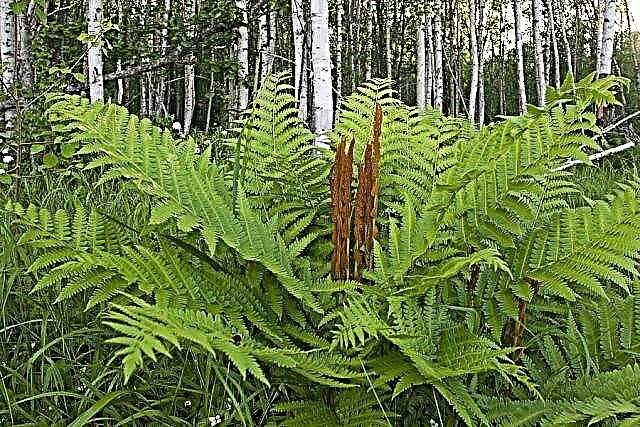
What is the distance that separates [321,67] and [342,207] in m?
2.86

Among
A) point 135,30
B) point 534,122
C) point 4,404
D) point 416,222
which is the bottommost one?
point 4,404

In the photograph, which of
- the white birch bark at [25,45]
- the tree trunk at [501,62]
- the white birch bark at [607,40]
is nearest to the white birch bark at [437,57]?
the tree trunk at [501,62]

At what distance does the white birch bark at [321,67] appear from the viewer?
414cm

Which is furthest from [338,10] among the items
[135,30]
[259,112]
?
[259,112]

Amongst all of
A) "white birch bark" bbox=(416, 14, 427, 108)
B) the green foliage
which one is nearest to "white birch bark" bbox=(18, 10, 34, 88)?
the green foliage

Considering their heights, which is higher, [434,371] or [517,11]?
[517,11]

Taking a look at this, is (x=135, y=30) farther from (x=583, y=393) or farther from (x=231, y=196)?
(x=583, y=393)

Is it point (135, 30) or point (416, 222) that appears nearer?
point (416, 222)

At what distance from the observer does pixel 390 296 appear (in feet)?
4.69

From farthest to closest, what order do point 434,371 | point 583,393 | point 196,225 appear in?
point 196,225 → point 583,393 → point 434,371

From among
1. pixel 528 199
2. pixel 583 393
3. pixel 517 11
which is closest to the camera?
pixel 583 393

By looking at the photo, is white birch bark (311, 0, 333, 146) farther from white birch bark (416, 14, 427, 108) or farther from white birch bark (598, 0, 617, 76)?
white birch bark (416, 14, 427, 108)

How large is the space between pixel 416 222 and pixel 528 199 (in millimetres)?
511

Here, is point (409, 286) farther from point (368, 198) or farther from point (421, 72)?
point (421, 72)
